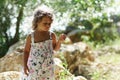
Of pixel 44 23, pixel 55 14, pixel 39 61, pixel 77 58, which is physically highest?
pixel 55 14

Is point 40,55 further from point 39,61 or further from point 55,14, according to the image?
point 55,14

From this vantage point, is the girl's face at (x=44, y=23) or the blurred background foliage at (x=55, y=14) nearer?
the girl's face at (x=44, y=23)

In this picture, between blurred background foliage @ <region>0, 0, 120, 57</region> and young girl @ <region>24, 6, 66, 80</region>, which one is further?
blurred background foliage @ <region>0, 0, 120, 57</region>

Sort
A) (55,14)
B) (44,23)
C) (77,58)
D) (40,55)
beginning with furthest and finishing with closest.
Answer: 1. (77,58)
2. (55,14)
3. (40,55)
4. (44,23)

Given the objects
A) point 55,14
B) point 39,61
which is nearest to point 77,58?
point 55,14

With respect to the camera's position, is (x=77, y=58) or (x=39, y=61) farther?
(x=77, y=58)

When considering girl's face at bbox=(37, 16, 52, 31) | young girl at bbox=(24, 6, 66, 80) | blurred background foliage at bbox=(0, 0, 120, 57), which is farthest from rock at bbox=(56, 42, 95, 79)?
girl's face at bbox=(37, 16, 52, 31)

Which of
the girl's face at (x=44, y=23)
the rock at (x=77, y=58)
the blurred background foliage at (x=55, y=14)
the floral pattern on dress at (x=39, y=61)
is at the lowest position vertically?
the floral pattern on dress at (x=39, y=61)

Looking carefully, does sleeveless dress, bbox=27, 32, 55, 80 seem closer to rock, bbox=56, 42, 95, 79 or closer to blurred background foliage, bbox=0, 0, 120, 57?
blurred background foliage, bbox=0, 0, 120, 57

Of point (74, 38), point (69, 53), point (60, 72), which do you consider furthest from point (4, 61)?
point (74, 38)

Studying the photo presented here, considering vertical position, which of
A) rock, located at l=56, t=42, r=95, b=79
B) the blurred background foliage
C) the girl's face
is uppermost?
the blurred background foliage

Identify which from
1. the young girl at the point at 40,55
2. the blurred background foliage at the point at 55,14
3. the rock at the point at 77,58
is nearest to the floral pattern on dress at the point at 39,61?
the young girl at the point at 40,55

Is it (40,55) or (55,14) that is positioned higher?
(55,14)

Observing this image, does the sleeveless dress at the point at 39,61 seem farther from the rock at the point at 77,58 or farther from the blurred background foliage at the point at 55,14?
the rock at the point at 77,58
